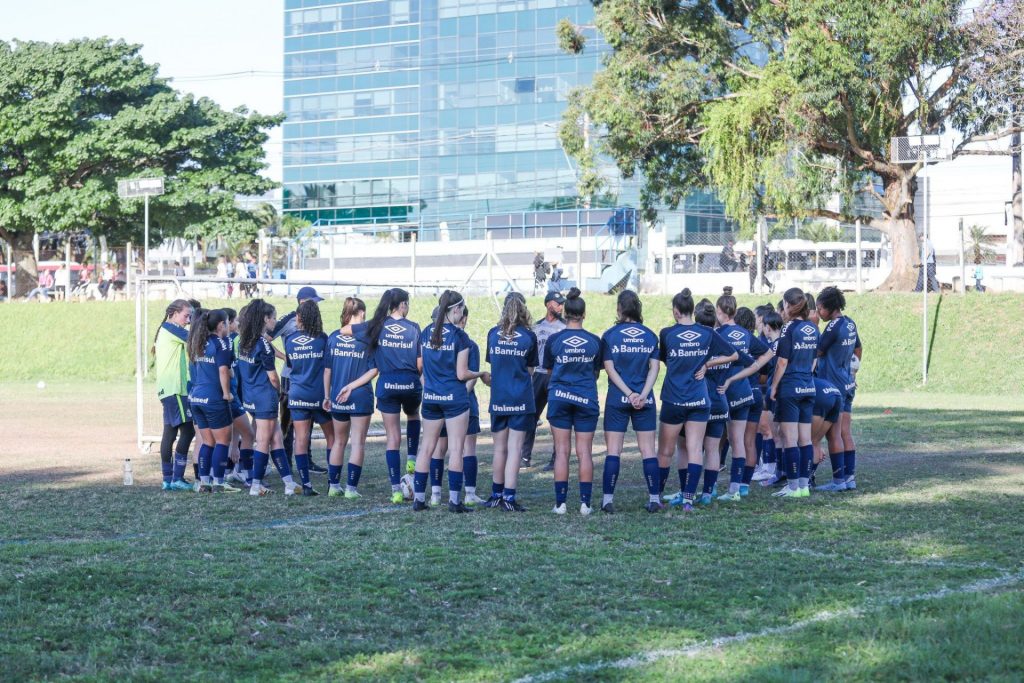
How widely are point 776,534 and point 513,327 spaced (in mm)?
2608

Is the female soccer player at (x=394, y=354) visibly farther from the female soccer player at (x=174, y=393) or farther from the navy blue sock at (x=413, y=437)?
the female soccer player at (x=174, y=393)

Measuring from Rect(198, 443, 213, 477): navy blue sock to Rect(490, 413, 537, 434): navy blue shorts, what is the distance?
3.02m

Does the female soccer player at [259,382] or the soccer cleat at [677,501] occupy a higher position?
the female soccer player at [259,382]

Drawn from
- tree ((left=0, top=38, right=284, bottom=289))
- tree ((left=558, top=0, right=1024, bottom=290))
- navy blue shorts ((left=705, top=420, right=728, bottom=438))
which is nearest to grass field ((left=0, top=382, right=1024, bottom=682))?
navy blue shorts ((left=705, top=420, right=728, bottom=438))

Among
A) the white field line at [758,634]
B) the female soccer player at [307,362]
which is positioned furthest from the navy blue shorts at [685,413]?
the white field line at [758,634]

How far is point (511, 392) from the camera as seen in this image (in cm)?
966

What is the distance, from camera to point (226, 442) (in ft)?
36.6

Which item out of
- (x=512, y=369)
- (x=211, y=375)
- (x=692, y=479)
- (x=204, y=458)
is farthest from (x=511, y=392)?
(x=204, y=458)

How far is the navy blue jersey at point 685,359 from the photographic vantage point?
31.4 feet

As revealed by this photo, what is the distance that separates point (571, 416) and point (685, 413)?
99cm

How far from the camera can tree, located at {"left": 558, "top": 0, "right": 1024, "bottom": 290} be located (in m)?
28.0

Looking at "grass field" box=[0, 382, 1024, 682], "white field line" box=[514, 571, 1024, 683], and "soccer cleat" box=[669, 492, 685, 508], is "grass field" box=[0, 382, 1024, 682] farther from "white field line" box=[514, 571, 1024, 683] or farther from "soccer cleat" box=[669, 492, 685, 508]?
"soccer cleat" box=[669, 492, 685, 508]

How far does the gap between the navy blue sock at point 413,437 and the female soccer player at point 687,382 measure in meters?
2.24

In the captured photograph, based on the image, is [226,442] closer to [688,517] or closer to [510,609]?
[688,517]
